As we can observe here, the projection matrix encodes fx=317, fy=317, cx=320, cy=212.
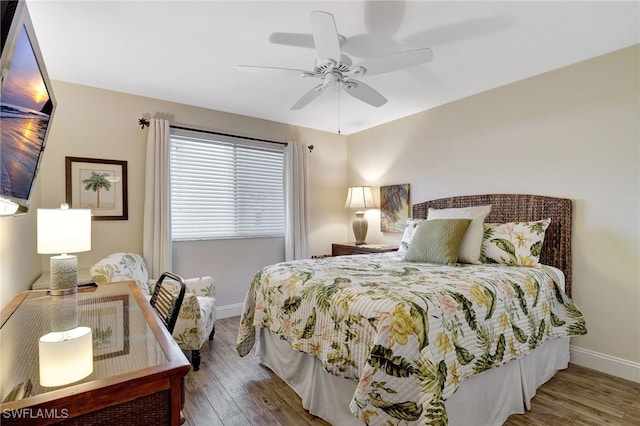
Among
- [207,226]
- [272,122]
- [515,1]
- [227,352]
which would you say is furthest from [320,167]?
[515,1]

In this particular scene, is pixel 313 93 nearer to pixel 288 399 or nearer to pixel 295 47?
pixel 295 47

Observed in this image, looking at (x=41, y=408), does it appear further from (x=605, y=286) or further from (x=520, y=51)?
(x=605, y=286)

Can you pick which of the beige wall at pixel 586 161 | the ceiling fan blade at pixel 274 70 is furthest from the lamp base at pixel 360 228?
the ceiling fan blade at pixel 274 70

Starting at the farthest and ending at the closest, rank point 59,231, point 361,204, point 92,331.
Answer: point 361,204 → point 59,231 → point 92,331

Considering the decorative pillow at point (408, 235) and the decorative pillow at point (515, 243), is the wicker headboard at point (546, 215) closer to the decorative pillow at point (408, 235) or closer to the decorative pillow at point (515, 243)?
the decorative pillow at point (515, 243)

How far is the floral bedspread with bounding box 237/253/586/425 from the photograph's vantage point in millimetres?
1384

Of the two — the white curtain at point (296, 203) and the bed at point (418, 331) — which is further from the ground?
the white curtain at point (296, 203)

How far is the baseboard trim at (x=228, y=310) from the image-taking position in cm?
378

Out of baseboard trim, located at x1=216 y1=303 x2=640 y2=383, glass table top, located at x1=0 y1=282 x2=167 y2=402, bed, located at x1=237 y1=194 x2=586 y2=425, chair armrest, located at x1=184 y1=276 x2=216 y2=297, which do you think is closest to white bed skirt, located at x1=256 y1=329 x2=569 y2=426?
bed, located at x1=237 y1=194 x2=586 y2=425

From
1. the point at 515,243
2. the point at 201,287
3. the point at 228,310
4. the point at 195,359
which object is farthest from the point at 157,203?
the point at 515,243

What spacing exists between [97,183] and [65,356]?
2687 mm

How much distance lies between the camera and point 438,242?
8.71 feet

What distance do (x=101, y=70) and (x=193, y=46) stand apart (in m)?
1.01

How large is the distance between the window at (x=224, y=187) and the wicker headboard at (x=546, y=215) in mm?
2516
